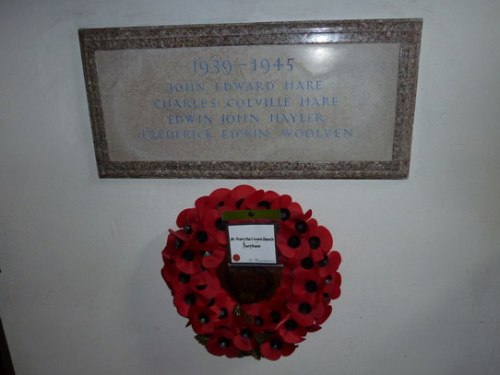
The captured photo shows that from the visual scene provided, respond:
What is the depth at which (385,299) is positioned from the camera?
1.07 metres

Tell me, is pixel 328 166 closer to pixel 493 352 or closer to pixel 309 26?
pixel 309 26

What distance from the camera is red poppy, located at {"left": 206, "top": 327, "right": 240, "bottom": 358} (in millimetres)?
857

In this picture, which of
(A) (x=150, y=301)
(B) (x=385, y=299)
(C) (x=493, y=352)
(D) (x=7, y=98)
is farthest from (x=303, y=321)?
(D) (x=7, y=98)

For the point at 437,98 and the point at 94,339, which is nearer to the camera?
the point at 437,98

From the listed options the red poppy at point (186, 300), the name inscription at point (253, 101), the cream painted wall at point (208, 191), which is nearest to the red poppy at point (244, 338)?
the red poppy at point (186, 300)

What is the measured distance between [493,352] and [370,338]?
0.43 metres

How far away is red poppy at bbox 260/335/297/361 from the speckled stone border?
47cm

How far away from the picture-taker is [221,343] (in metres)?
0.86

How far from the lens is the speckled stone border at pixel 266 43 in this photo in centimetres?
85

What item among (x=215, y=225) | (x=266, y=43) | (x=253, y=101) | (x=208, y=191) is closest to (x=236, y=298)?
(x=215, y=225)

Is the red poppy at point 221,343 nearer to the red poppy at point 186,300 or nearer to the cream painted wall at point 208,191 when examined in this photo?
the red poppy at point 186,300

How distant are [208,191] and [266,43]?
0.47 metres

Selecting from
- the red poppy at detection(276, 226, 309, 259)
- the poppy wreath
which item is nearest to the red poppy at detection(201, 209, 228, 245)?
the poppy wreath

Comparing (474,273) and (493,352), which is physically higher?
(474,273)
